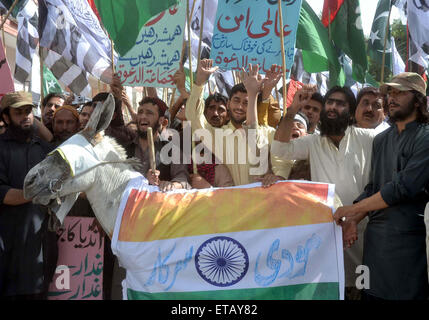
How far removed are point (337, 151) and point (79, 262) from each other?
2553 millimetres

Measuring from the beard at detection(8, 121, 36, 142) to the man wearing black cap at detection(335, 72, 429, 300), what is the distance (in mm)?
2815

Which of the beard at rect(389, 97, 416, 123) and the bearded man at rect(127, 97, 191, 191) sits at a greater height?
the beard at rect(389, 97, 416, 123)

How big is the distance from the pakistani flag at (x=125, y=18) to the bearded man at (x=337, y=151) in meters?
2.14

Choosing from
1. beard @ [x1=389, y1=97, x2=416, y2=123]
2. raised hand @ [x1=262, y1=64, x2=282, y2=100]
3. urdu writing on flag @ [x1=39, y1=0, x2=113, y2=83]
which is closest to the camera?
beard @ [x1=389, y1=97, x2=416, y2=123]

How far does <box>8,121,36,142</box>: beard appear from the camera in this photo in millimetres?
4531

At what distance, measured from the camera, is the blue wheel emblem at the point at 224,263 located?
3.40 meters

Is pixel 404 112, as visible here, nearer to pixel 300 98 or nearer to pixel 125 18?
pixel 300 98

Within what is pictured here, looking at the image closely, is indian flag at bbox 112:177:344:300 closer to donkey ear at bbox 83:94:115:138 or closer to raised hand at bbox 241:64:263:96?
donkey ear at bbox 83:94:115:138

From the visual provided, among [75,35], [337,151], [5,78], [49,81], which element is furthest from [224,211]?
[49,81]

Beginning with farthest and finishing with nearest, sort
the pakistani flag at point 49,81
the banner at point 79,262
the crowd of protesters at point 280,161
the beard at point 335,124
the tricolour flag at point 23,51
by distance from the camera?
the pakistani flag at point 49,81 → the tricolour flag at point 23,51 → the banner at point 79,262 → the beard at point 335,124 → the crowd of protesters at point 280,161

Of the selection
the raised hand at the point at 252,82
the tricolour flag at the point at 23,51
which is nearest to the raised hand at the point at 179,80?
the raised hand at the point at 252,82

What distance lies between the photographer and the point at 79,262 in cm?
473

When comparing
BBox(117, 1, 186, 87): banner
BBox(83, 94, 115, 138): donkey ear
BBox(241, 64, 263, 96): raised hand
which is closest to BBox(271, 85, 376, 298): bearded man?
BBox(241, 64, 263, 96): raised hand

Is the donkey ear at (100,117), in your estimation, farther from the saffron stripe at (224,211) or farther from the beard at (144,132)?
the beard at (144,132)
